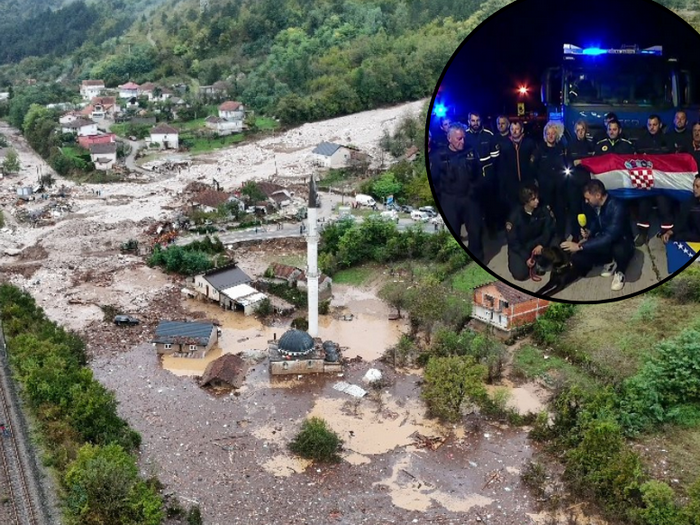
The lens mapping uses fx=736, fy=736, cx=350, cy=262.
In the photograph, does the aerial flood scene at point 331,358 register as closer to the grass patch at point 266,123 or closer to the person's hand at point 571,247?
the person's hand at point 571,247

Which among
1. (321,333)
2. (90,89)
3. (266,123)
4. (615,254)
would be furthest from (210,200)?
(90,89)

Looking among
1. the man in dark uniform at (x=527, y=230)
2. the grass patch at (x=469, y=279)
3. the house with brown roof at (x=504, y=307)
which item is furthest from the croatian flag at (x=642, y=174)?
the grass patch at (x=469, y=279)

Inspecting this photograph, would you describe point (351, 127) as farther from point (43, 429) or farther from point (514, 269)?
point (514, 269)

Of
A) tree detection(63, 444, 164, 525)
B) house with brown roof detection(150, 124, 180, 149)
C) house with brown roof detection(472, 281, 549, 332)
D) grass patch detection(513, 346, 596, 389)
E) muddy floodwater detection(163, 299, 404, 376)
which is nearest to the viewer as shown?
tree detection(63, 444, 164, 525)

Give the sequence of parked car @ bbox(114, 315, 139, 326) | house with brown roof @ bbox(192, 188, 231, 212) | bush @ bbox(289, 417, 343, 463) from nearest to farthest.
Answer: bush @ bbox(289, 417, 343, 463)
parked car @ bbox(114, 315, 139, 326)
house with brown roof @ bbox(192, 188, 231, 212)

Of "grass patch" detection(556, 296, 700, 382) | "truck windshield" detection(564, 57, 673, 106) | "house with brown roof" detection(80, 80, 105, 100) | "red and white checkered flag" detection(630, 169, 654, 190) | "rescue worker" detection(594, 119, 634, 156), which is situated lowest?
"grass patch" detection(556, 296, 700, 382)

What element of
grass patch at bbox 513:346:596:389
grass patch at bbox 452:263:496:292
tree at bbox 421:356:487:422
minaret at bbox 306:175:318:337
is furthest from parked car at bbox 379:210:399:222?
tree at bbox 421:356:487:422

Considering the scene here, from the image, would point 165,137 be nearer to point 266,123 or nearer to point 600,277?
point 266,123

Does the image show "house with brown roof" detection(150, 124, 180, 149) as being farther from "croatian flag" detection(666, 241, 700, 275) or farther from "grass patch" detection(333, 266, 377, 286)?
"croatian flag" detection(666, 241, 700, 275)
